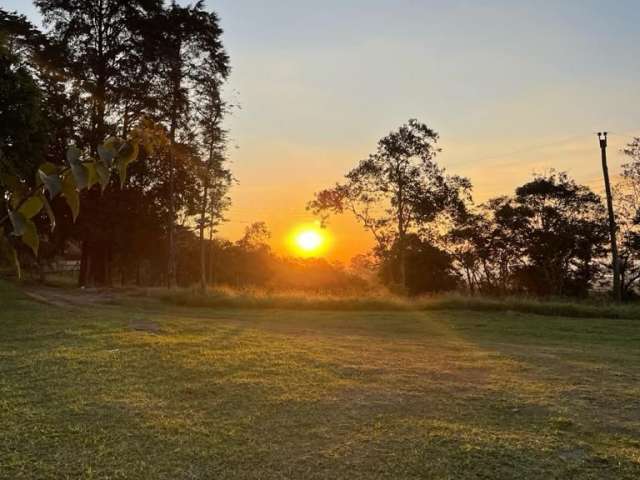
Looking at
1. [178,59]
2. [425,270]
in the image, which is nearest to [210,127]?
[178,59]

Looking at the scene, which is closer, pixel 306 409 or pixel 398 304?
pixel 306 409

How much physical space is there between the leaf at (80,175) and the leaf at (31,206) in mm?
72

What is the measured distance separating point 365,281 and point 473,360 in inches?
974

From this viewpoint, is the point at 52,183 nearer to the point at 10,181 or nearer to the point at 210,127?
the point at 10,181

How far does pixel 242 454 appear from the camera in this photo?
3.19 meters

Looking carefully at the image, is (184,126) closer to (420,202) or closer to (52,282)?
(52,282)

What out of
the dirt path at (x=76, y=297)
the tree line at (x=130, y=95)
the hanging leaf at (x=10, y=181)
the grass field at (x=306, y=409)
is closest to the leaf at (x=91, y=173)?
the hanging leaf at (x=10, y=181)

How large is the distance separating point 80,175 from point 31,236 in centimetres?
12

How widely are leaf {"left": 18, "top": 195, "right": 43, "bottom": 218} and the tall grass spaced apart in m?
15.7

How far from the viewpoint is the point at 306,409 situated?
410cm

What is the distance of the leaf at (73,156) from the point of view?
2.55 ft


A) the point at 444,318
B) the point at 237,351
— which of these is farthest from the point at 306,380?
the point at 444,318

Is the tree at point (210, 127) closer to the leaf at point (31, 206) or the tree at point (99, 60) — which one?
the tree at point (99, 60)

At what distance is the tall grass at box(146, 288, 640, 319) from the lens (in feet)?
50.0
